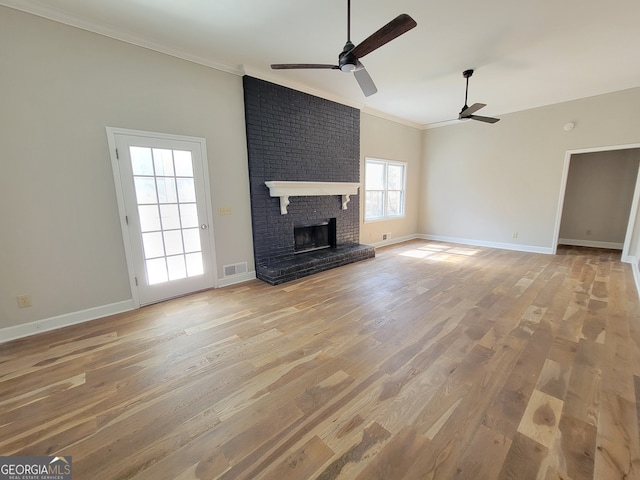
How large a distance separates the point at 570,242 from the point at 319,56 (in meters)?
7.14

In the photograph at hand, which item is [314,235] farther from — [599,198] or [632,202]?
[599,198]

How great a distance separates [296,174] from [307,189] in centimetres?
31

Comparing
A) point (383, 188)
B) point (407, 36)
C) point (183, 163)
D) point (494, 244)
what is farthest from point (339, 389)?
point (494, 244)

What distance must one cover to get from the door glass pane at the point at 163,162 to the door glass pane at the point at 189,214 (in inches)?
16.4

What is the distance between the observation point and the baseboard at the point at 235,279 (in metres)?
3.75

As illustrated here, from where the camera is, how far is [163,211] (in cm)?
318

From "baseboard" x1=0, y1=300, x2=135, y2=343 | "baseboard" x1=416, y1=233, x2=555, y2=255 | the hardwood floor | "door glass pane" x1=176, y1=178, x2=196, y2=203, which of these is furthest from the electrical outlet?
"baseboard" x1=416, y1=233, x2=555, y2=255

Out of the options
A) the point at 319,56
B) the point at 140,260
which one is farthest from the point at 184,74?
the point at 140,260

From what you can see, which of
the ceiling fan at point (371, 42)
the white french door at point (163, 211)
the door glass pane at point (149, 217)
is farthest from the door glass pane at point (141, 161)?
the ceiling fan at point (371, 42)

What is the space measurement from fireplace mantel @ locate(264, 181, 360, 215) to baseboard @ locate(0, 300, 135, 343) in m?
2.37

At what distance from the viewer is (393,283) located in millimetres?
3811

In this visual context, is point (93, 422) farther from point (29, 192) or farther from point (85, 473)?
point (29, 192)

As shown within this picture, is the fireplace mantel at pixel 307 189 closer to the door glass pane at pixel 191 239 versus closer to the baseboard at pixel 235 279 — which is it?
the baseboard at pixel 235 279

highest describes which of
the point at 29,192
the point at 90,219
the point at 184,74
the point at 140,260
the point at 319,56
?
the point at 319,56
